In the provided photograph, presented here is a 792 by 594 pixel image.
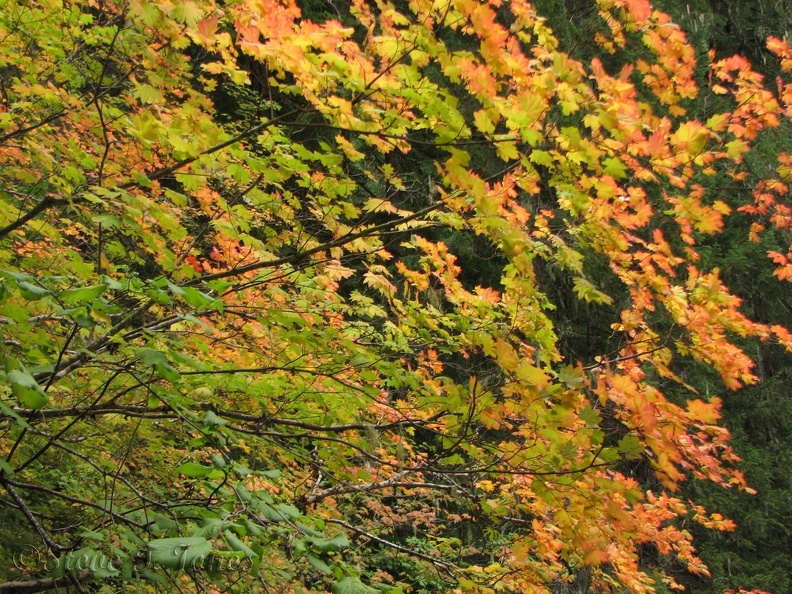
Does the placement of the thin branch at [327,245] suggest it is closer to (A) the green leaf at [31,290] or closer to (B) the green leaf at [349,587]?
(A) the green leaf at [31,290]

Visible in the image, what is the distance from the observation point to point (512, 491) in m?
4.82

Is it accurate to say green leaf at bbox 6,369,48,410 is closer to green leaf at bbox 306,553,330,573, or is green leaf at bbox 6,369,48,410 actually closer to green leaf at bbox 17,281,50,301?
green leaf at bbox 17,281,50,301

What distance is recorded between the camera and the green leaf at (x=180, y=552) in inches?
40.6

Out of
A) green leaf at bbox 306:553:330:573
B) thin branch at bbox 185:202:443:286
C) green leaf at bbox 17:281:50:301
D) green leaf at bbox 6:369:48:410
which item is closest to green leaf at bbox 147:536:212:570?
green leaf at bbox 306:553:330:573

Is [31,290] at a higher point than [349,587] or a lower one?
higher

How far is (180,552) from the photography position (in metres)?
1.09

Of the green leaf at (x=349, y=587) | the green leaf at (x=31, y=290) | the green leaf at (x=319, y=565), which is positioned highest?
the green leaf at (x=31, y=290)

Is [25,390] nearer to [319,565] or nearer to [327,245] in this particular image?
[319,565]

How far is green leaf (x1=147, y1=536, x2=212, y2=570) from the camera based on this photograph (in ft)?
3.38

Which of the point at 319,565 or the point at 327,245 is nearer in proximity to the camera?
the point at 319,565

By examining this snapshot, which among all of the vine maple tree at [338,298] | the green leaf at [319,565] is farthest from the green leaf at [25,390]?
the green leaf at [319,565]

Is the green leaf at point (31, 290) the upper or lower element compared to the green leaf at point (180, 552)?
upper

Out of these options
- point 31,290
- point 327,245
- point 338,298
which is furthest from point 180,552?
point 338,298

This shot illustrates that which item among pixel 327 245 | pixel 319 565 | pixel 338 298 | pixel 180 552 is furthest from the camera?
pixel 338 298
